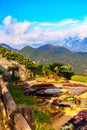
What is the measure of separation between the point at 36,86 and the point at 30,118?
6011cm

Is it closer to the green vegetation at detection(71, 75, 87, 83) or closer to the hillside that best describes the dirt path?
the green vegetation at detection(71, 75, 87, 83)

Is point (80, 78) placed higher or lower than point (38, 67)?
lower

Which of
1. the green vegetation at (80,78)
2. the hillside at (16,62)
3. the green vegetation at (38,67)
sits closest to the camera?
the green vegetation at (80,78)

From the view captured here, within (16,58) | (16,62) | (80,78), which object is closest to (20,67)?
(16,62)

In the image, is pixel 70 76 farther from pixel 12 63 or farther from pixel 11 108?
A: pixel 11 108

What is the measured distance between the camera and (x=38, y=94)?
2448 inches

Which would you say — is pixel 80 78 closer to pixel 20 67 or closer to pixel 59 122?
pixel 20 67

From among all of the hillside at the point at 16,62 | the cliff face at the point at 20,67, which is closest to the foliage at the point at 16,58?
the hillside at the point at 16,62

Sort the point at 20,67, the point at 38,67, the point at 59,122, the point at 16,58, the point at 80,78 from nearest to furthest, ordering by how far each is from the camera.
A: the point at 59,122 → the point at 80,78 → the point at 38,67 → the point at 20,67 → the point at 16,58

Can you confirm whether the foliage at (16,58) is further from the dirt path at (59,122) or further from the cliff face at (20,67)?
the dirt path at (59,122)

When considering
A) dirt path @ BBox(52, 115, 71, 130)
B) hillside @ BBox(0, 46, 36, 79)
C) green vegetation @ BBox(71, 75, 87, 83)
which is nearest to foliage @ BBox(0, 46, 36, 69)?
hillside @ BBox(0, 46, 36, 79)

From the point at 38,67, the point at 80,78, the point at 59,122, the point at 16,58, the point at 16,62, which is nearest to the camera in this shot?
the point at 59,122

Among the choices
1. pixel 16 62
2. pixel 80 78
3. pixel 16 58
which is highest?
pixel 16 58

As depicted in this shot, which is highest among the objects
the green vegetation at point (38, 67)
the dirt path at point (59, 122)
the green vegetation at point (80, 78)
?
the green vegetation at point (38, 67)
